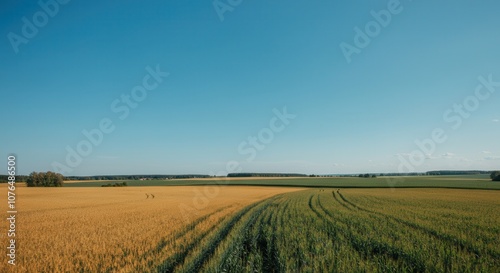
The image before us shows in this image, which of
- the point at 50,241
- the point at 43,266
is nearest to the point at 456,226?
the point at 43,266

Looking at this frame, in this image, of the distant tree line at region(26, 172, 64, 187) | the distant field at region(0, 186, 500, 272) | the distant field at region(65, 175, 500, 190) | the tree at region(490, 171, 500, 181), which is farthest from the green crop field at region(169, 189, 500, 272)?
the tree at region(490, 171, 500, 181)

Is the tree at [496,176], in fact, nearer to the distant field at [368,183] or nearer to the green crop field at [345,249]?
the distant field at [368,183]

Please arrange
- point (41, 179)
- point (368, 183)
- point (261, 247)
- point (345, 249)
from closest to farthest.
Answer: point (345, 249)
point (261, 247)
point (41, 179)
point (368, 183)

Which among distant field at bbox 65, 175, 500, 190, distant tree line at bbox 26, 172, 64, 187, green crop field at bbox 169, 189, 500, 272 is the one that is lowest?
distant field at bbox 65, 175, 500, 190

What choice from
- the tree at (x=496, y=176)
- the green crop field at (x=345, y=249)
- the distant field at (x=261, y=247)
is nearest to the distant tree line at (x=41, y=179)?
the distant field at (x=261, y=247)

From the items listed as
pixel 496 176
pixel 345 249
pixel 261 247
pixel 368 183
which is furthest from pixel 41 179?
pixel 496 176

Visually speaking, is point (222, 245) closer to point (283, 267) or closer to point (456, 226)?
point (283, 267)

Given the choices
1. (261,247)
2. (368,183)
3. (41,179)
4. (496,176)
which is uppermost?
(261,247)

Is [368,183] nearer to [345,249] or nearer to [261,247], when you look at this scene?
[345,249]

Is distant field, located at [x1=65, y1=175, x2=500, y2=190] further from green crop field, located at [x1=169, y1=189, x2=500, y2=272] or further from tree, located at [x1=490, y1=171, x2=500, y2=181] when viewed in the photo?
green crop field, located at [x1=169, y1=189, x2=500, y2=272]

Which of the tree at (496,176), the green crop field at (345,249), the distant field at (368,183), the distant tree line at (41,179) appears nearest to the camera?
the green crop field at (345,249)

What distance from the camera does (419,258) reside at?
8.50 m

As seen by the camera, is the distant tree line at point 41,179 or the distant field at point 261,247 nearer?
the distant field at point 261,247

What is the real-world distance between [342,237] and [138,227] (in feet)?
35.2
